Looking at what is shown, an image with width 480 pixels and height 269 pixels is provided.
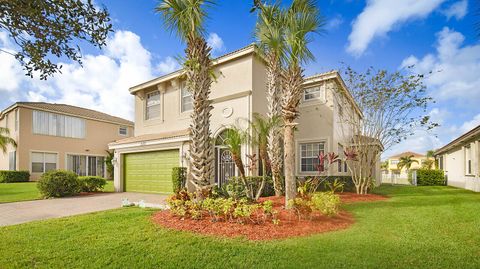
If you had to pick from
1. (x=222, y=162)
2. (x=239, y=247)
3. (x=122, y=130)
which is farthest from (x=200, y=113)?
(x=122, y=130)

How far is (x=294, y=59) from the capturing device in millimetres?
8680

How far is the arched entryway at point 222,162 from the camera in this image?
14102 mm

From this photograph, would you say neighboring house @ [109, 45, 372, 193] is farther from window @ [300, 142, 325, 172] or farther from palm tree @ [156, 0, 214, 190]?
palm tree @ [156, 0, 214, 190]

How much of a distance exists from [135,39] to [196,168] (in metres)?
4.90

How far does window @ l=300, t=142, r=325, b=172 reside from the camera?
16.0 m

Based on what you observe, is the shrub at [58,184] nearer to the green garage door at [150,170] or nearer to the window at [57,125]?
the green garage door at [150,170]

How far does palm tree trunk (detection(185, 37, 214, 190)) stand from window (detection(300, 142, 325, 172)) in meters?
8.77

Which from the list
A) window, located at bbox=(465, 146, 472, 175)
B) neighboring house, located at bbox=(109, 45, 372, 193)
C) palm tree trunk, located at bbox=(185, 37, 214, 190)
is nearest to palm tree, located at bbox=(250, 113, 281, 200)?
neighboring house, located at bbox=(109, 45, 372, 193)

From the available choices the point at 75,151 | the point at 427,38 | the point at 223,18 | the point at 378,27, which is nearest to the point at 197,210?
the point at 223,18

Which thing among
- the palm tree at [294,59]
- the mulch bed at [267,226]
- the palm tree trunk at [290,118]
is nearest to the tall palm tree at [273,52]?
the palm tree at [294,59]

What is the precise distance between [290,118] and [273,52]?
3602mm

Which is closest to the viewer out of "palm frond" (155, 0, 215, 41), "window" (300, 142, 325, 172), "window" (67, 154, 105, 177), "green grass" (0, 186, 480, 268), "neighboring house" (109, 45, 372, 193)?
"green grass" (0, 186, 480, 268)

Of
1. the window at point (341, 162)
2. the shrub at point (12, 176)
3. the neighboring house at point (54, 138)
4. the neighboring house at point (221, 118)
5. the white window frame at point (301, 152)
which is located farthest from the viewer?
the neighboring house at point (54, 138)

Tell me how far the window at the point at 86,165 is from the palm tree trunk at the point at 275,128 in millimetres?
24853
